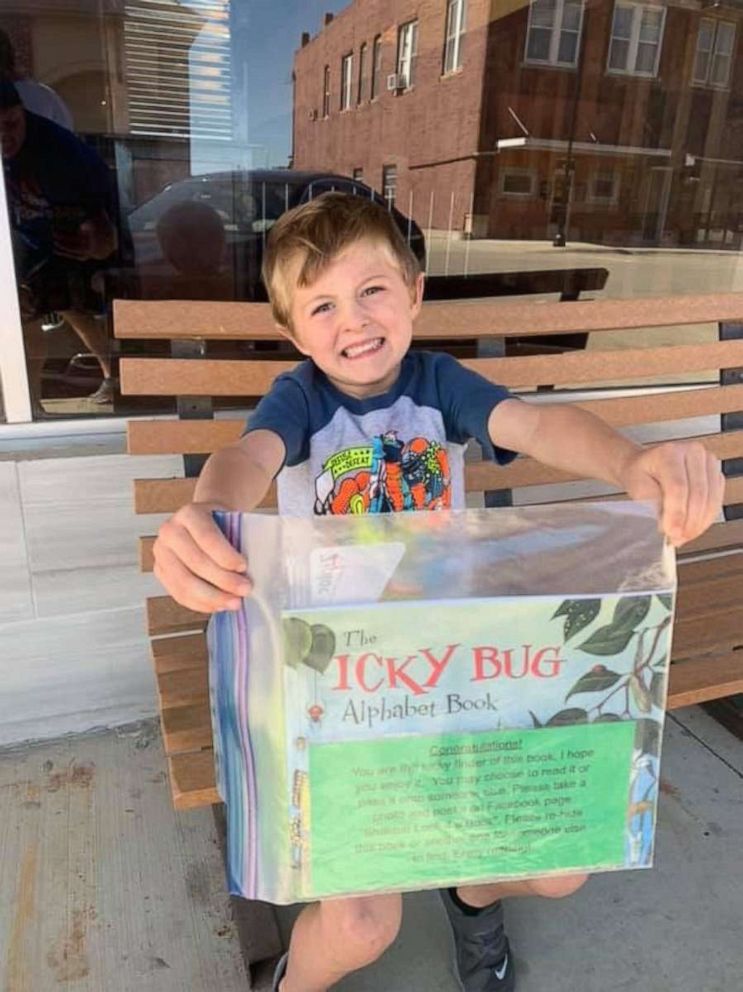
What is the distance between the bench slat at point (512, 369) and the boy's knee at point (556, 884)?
3.62 feet

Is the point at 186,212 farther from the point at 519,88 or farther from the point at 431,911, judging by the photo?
the point at 519,88

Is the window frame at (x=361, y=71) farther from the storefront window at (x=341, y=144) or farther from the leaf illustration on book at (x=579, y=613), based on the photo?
the leaf illustration on book at (x=579, y=613)

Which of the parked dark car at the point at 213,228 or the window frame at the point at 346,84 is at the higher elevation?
the window frame at the point at 346,84

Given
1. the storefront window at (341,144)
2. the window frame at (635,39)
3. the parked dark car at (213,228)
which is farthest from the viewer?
the window frame at (635,39)

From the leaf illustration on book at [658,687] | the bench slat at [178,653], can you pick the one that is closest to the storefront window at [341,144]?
the bench slat at [178,653]

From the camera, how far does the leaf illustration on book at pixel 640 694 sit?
3.22ft

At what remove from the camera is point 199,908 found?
1.74 meters

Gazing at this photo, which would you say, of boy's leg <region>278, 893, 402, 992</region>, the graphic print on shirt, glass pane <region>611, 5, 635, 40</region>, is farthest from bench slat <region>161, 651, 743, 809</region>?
glass pane <region>611, 5, 635, 40</region>

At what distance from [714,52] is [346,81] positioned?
207cm

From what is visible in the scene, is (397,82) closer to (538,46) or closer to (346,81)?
(346,81)

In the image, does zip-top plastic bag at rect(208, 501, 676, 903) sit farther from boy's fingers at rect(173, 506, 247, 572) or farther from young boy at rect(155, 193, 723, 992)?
young boy at rect(155, 193, 723, 992)

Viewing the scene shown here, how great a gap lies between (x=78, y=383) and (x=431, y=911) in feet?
5.35

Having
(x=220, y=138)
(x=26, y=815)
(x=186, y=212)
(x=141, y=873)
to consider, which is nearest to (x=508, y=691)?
(x=141, y=873)

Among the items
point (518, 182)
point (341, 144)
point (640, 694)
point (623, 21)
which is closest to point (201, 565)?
point (640, 694)
